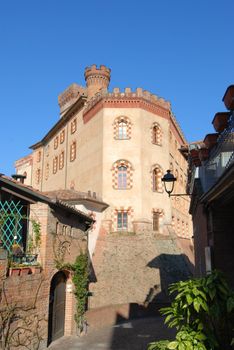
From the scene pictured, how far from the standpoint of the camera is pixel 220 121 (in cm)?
862

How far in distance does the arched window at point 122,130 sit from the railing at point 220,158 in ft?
56.9

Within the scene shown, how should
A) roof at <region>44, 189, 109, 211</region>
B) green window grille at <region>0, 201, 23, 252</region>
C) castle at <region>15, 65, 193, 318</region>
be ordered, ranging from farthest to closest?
roof at <region>44, 189, 109, 211</region>, castle at <region>15, 65, 193, 318</region>, green window grille at <region>0, 201, 23, 252</region>

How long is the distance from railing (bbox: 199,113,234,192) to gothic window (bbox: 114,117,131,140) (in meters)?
17.3

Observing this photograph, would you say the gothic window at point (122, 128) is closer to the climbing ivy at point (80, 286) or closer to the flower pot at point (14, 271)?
the climbing ivy at point (80, 286)

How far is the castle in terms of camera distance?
909 inches

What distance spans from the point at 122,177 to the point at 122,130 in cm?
383

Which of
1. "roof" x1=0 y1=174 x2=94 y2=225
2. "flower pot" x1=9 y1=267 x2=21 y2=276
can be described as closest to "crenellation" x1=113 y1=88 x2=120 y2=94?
"roof" x1=0 y1=174 x2=94 y2=225

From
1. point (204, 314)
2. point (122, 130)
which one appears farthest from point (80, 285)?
point (122, 130)

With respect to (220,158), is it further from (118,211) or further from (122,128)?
(122,128)

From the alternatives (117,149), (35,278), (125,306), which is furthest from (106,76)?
(35,278)

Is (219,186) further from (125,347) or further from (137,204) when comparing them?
(137,204)

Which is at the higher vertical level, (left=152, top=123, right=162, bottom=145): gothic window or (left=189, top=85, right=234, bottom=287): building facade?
(left=152, top=123, right=162, bottom=145): gothic window

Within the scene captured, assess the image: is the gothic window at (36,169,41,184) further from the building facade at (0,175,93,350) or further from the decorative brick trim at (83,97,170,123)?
the building facade at (0,175,93,350)

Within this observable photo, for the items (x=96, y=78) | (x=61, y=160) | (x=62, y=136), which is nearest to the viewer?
(x=96, y=78)
